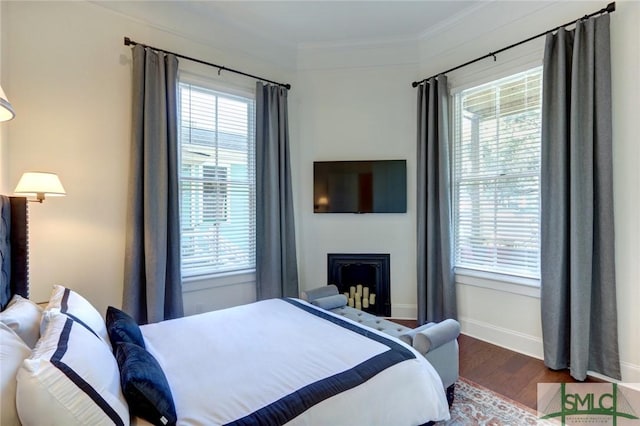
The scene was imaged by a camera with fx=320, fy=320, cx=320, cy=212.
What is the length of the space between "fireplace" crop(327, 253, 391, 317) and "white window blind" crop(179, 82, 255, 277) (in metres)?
1.06

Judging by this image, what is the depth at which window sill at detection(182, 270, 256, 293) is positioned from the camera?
3354 millimetres

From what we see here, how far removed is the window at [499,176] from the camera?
302cm

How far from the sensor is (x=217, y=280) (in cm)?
355

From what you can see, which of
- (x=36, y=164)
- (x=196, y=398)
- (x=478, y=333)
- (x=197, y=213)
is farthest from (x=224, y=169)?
(x=478, y=333)

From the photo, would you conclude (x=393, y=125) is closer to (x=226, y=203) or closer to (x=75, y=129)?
(x=226, y=203)

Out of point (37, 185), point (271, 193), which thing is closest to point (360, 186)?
point (271, 193)

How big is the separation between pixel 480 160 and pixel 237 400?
323cm

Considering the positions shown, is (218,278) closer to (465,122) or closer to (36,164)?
(36,164)

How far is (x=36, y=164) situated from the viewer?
2.57 m

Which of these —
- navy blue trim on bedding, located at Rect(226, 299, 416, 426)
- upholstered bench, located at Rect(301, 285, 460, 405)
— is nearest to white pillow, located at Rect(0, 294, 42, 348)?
navy blue trim on bedding, located at Rect(226, 299, 416, 426)

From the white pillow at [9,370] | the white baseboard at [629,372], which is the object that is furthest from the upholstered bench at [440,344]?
the white pillow at [9,370]

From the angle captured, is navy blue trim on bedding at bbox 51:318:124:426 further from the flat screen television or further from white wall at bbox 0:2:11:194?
the flat screen television

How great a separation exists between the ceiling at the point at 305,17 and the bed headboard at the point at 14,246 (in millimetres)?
1989

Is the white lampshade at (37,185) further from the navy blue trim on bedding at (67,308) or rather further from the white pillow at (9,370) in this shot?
the white pillow at (9,370)
